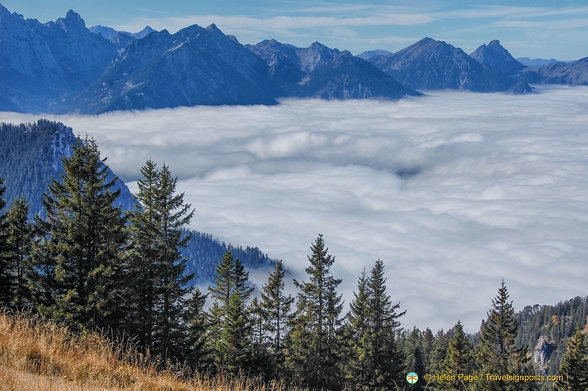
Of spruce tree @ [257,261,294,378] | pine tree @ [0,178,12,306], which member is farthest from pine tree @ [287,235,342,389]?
pine tree @ [0,178,12,306]

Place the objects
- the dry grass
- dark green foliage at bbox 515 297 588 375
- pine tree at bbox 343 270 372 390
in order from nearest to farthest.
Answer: the dry grass → pine tree at bbox 343 270 372 390 → dark green foliage at bbox 515 297 588 375

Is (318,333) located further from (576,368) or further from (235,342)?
(576,368)

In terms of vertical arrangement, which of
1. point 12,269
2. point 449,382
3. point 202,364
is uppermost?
point 12,269

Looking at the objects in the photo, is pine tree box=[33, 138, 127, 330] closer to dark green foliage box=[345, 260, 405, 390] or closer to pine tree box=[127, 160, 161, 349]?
pine tree box=[127, 160, 161, 349]

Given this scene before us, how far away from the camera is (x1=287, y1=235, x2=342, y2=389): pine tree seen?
30.8 meters

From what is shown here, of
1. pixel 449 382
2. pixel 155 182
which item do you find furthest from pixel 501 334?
pixel 155 182

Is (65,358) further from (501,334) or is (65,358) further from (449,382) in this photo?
(449,382)

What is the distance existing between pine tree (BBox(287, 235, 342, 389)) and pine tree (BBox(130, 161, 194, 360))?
9.31m

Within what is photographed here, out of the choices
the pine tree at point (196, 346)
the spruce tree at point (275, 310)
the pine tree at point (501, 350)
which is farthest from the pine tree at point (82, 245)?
the pine tree at point (501, 350)

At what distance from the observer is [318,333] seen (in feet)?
101

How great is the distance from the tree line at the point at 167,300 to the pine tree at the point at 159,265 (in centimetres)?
6

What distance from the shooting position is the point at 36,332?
1190 centimetres

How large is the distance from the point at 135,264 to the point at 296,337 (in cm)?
1319

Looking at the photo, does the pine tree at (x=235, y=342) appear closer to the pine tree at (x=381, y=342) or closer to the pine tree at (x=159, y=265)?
the pine tree at (x=159, y=265)
